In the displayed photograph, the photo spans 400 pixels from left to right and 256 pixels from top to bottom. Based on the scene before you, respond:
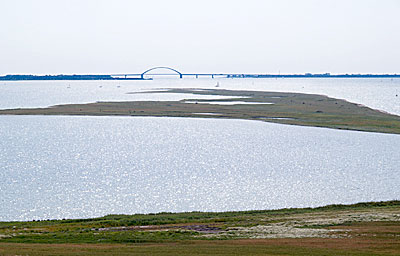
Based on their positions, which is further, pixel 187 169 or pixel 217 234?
pixel 187 169

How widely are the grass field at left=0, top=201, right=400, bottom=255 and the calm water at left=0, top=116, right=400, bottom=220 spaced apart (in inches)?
222

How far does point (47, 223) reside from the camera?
3534cm

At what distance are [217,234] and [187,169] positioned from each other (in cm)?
2890

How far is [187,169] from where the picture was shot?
58.3 m

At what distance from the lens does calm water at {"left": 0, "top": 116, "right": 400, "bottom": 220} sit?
43375 millimetres

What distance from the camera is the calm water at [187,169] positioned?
43.4 meters

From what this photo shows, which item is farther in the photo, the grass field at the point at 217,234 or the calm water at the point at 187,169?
the calm water at the point at 187,169

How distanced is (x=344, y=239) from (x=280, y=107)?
109146mm

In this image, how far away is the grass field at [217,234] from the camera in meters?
25.1

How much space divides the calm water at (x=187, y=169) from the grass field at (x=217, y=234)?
18.5 feet

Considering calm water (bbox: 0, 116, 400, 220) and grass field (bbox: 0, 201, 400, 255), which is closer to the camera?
grass field (bbox: 0, 201, 400, 255)

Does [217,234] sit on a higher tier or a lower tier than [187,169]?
lower

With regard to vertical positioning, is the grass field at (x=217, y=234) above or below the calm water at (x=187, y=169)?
below

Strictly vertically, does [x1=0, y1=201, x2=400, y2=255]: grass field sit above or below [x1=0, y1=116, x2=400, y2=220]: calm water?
below
